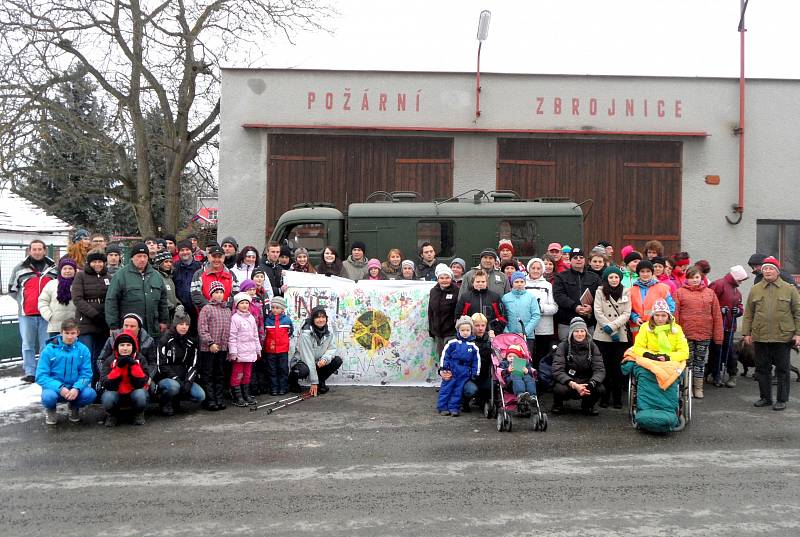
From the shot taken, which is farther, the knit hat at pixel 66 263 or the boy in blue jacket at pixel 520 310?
the knit hat at pixel 66 263

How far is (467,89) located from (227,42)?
7403 millimetres

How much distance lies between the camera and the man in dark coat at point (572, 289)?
8555 mm

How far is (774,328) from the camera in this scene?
8.25 m

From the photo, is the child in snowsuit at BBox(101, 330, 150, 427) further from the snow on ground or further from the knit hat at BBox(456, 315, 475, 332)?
the knit hat at BBox(456, 315, 475, 332)

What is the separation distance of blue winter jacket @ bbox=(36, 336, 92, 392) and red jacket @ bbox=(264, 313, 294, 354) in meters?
2.14

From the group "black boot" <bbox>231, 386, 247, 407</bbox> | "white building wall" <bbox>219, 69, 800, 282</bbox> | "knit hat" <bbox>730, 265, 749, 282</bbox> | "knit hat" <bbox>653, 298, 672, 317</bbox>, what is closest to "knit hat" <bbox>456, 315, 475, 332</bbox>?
"knit hat" <bbox>653, 298, 672, 317</bbox>

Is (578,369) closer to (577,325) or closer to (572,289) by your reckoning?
(577,325)

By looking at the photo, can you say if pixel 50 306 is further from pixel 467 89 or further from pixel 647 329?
pixel 467 89

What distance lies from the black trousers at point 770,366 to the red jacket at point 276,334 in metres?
6.01

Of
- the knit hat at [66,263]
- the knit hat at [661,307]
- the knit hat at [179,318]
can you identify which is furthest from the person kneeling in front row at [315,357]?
the knit hat at [661,307]

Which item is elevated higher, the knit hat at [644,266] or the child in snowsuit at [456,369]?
the knit hat at [644,266]

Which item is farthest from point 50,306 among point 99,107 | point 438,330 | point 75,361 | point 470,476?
point 99,107

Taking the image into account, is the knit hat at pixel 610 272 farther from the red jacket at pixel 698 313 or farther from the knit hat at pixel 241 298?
the knit hat at pixel 241 298

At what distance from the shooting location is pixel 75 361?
7.32m
